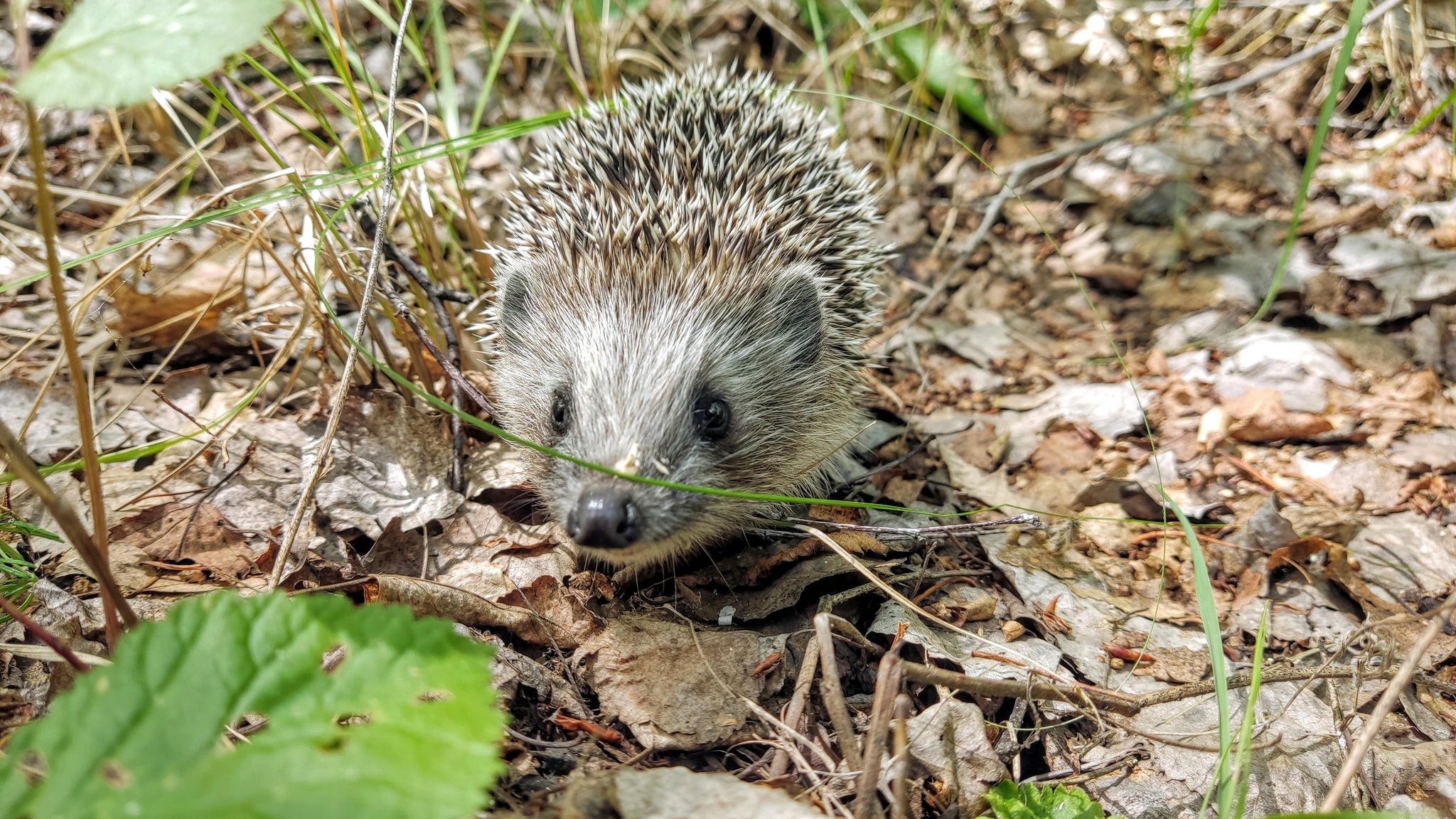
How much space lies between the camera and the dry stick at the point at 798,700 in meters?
2.38

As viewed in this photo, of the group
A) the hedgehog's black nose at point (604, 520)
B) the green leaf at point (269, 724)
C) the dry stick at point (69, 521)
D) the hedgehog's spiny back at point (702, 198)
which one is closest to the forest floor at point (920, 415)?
the dry stick at point (69, 521)

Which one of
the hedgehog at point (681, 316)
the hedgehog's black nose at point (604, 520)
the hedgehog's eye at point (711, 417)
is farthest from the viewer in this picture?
the hedgehog's eye at point (711, 417)

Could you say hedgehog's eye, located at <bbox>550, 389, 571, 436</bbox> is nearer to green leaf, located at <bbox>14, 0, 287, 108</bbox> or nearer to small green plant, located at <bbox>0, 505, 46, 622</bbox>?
small green plant, located at <bbox>0, 505, 46, 622</bbox>

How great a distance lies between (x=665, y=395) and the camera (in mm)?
3184

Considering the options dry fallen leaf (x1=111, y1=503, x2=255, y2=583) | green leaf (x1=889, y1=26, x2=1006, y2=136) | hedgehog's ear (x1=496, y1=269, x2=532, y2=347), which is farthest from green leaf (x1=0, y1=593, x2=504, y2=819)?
green leaf (x1=889, y1=26, x2=1006, y2=136)

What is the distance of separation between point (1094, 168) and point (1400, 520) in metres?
3.47

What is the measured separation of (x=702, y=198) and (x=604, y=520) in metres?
1.67

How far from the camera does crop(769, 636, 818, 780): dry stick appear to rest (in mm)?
2377

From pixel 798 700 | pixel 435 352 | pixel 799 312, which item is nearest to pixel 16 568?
pixel 435 352

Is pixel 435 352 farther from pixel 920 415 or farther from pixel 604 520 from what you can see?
pixel 920 415

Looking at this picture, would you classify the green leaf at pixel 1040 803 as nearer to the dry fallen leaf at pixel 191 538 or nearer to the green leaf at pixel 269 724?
the green leaf at pixel 269 724

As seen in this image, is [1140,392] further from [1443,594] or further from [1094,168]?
[1094,168]

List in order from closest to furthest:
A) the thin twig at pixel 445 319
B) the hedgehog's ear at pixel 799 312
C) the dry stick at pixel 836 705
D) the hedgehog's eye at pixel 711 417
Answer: the dry stick at pixel 836 705
the hedgehog's eye at pixel 711 417
the thin twig at pixel 445 319
the hedgehog's ear at pixel 799 312

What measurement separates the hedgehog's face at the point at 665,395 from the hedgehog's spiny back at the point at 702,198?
13 centimetres
